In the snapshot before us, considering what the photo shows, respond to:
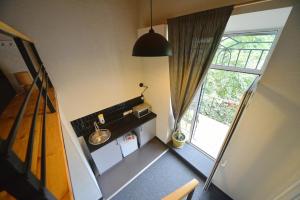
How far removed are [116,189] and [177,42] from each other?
2.47 metres

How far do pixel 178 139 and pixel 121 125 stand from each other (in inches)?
47.0

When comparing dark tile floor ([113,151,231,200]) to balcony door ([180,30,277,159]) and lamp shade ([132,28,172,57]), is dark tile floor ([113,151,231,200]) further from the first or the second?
lamp shade ([132,28,172,57])

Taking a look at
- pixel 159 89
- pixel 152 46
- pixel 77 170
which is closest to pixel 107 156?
pixel 77 170

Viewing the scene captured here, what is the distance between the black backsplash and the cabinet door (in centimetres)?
43

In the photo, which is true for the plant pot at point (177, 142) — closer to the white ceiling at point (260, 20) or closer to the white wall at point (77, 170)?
the white wall at point (77, 170)

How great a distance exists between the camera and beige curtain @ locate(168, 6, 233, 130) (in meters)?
1.28

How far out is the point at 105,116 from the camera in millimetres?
2328

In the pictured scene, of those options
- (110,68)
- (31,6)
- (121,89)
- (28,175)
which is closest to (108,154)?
(121,89)

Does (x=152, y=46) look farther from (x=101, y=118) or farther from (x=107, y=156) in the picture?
(x=107, y=156)

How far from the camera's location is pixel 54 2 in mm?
A: 1398

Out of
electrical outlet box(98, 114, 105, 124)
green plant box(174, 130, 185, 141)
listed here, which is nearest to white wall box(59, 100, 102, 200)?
electrical outlet box(98, 114, 105, 124)

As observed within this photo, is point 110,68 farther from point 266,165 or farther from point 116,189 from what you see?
point 266,165

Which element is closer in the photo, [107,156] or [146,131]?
[107,156]

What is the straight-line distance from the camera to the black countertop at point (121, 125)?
2.02 metres
